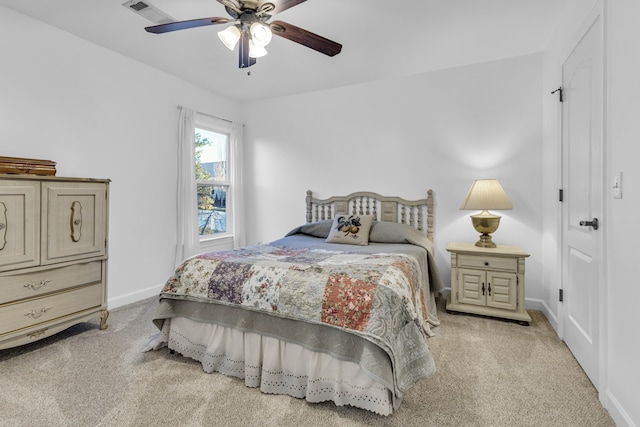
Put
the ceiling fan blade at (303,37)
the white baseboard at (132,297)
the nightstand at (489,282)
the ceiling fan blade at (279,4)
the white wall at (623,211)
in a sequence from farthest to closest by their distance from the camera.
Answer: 1. the white baseboard at (132,297)
2. the nightstand at (489,282)
3. the ceiling fan blade at (303,37)
4. the ceiling fan blade at (279,4)
5. the white wall at (623,211)

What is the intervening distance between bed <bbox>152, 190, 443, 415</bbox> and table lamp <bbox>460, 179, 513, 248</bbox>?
39.0 inches

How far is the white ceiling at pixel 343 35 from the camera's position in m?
2.41

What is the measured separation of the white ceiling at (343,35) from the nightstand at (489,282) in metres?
1.98

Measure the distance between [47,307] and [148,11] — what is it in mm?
2394

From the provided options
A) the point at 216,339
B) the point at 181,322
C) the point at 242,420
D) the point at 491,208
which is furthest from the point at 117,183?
the point at 491,208

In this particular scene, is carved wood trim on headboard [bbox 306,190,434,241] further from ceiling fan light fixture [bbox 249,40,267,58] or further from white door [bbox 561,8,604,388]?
ceiling fan light fixture [bbox 249,40,267,58]

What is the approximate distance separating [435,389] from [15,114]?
3.69m

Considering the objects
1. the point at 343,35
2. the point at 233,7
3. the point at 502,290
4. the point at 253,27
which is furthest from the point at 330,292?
the point at 343,35

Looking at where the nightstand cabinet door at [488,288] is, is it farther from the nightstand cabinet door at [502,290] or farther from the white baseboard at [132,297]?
the white baseboard at [132,297]

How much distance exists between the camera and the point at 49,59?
270 centimetres

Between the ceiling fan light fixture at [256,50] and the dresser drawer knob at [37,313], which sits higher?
the ceiling fan light fixture at [256,50]

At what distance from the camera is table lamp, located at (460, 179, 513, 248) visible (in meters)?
2.95

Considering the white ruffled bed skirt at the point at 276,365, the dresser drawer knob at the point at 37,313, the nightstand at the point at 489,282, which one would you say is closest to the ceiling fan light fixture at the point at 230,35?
the white ruffled bed skirt at the point at 276,365

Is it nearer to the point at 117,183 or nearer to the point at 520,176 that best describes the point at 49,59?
the point at 117,183
